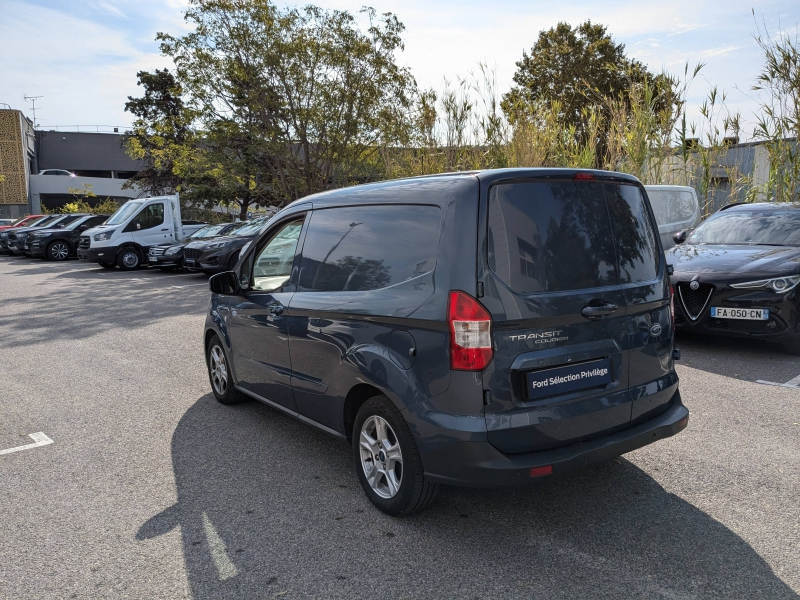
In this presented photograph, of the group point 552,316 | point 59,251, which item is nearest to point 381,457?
point 552,316

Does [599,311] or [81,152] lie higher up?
[81,152]

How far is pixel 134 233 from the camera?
2109cm

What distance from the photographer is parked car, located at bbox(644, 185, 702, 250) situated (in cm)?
1237

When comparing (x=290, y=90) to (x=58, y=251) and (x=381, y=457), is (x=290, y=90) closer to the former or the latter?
(x=58, y=251)

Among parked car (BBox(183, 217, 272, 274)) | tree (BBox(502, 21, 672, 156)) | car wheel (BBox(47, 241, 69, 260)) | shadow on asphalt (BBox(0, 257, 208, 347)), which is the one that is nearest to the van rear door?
shadow on asphalt (BBox(0, 257, 208, 347))

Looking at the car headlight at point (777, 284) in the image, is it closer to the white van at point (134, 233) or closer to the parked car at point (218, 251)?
the parked car at point (218, 251)

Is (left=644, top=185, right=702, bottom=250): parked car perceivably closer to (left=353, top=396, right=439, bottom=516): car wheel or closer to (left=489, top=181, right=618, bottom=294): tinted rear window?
(left=489, top=181, right=618, bottom=294): tinted rear window

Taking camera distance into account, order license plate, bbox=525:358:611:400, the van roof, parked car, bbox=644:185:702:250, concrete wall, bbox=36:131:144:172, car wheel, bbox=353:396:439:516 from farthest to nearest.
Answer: concrete wall, bbox=36:131:144:172, parked car, bbox=644:185:702:250, car wheel, bbox=353:396:439:516, the van roof, license plate, bbox=525:358:611:400

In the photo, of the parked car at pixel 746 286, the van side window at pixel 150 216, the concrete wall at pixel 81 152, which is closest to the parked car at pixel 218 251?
the van side window at pixel 150 216

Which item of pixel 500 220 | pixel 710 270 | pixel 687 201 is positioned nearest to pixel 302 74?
pixel 687 201

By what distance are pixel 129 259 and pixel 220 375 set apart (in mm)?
16933

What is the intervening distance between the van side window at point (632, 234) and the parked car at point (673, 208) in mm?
8945

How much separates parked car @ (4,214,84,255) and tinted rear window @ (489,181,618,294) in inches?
1062

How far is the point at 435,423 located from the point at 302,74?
21008 mm
